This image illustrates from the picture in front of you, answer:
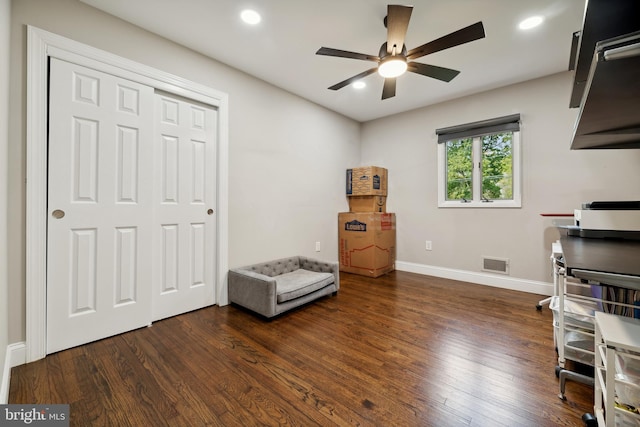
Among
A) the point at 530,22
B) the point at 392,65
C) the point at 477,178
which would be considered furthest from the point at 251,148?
the point at 477,178

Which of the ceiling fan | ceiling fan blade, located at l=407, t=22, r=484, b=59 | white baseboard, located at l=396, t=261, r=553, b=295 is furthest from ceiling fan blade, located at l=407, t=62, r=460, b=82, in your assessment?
white baseboard, located at l=396, t=261, r=553, b=295

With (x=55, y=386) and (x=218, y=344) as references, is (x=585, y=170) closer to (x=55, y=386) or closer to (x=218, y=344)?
(x=218, y=344)

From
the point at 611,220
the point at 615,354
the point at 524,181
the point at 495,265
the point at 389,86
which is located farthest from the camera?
the point at 495,265

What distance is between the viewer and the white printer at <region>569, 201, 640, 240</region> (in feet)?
5.76

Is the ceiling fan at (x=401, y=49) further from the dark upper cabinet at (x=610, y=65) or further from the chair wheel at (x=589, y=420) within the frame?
the chair wheel at (x=589, y=420)

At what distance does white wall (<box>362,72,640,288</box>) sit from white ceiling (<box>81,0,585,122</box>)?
355 mm

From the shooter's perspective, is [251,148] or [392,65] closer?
[392,65]

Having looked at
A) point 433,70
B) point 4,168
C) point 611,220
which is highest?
point 433,70

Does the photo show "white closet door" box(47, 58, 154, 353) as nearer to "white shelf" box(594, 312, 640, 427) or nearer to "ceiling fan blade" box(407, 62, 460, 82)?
"ceiling fan blade" box(407, 62, 460, 82)

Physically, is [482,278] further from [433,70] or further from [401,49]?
[401,49]

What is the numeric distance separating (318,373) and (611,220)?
226 centimetres

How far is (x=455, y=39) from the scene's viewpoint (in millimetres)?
1847

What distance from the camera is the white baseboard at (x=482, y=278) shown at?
3.18 m

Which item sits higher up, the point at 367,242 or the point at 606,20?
the point at 606,20
